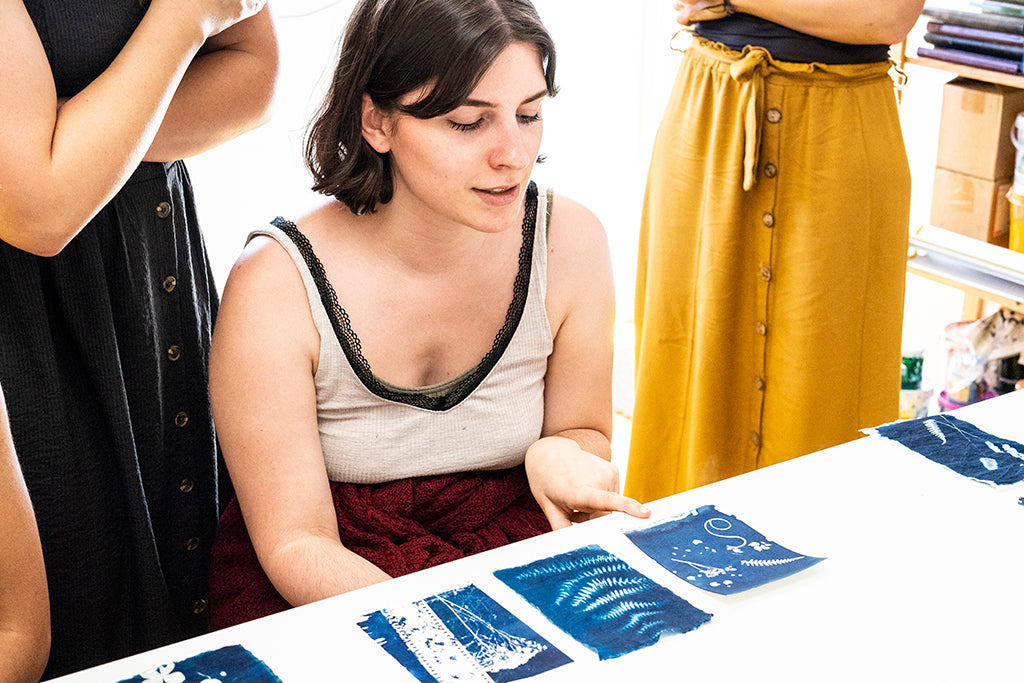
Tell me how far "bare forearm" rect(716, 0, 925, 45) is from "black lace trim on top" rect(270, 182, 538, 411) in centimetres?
68

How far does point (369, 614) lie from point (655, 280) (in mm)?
1322

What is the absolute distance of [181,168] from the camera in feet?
4.62

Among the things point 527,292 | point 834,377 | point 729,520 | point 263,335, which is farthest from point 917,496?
point 834,377

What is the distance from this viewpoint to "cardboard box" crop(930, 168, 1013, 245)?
7.95 ft

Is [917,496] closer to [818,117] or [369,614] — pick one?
[369,614]

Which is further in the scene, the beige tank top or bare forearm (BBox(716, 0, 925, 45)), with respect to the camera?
bare forearm (BBox(716, 0, 925, 45))

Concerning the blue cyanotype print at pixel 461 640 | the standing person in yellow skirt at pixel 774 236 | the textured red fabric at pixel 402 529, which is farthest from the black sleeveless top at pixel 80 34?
the standing person in yellow skirt at pixel 774 236

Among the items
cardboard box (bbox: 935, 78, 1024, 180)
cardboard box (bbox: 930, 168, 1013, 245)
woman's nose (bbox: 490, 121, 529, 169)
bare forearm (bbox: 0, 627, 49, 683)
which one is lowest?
bare forearm (bbox: 0, 627, 49, 683)

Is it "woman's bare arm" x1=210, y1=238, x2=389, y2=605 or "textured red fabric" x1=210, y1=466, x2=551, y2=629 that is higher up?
"woman's bare arm" x1=210, y1=238, x2=389, y2=605

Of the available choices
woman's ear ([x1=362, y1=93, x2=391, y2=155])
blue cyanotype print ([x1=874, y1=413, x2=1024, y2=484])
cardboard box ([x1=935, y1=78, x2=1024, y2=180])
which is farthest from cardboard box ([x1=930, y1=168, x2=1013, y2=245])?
A: woman's ear ([x1=362, y1=93, x2=391, y2=155])

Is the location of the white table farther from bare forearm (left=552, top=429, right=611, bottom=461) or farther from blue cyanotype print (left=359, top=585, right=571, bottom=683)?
bare forearm (left=552, top=429, right=611, bottom=461)

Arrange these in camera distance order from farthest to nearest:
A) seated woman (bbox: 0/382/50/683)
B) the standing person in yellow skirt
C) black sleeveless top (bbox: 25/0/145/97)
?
the standing person in yellow skirt → black sleeveless top (bbox: 25/0/145/97) → seated woman (bbox: 0/382/50/683)

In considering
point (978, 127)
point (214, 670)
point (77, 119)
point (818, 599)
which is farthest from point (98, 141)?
point (978, 127)

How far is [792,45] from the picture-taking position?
1.93 metres
